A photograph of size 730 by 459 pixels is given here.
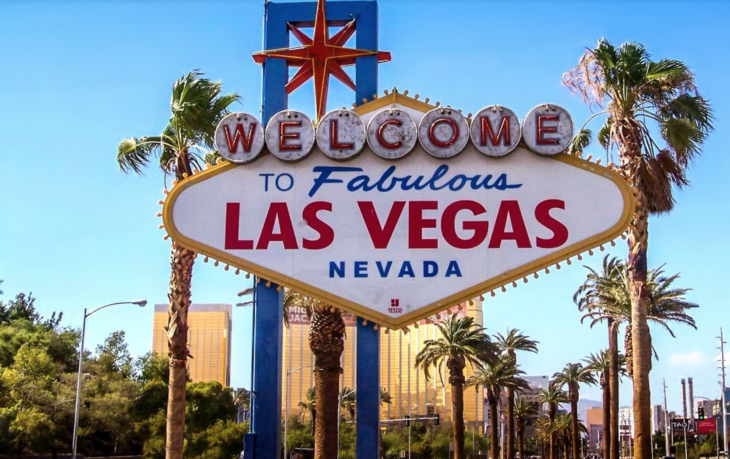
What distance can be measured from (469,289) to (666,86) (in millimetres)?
10919

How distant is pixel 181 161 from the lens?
79.4ft

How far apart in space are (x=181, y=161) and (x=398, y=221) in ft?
28.2

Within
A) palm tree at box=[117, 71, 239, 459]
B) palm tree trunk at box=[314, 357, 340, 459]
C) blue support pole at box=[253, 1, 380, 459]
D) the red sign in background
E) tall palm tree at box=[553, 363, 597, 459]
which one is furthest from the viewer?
the red sign in background

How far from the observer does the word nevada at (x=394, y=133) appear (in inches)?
696

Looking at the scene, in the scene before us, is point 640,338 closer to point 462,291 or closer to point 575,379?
point 462,291

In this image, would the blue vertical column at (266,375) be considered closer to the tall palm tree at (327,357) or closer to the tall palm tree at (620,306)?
the tall palm tree at (327,357)

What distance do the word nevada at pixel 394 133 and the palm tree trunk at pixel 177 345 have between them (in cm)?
709

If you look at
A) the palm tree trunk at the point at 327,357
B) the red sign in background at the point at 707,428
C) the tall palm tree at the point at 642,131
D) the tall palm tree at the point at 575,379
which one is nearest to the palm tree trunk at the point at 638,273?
the tall palm tree at the point at 642,131

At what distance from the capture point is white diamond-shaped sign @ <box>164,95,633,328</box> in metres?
17.4

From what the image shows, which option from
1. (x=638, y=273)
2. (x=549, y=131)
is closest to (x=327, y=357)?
(x=638, y=273)

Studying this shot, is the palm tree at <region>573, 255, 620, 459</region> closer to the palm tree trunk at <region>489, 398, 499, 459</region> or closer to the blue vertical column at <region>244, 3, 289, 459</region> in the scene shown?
the palm tree trunk at <region>489, 398, 499, 459</region>

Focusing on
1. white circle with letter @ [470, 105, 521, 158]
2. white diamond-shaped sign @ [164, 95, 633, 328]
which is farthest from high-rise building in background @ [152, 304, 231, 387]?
white circle with letter @ [470, 105, 521, 158]

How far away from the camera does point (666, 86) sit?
979 inches

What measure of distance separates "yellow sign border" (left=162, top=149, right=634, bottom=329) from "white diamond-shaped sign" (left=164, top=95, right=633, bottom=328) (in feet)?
0.06
